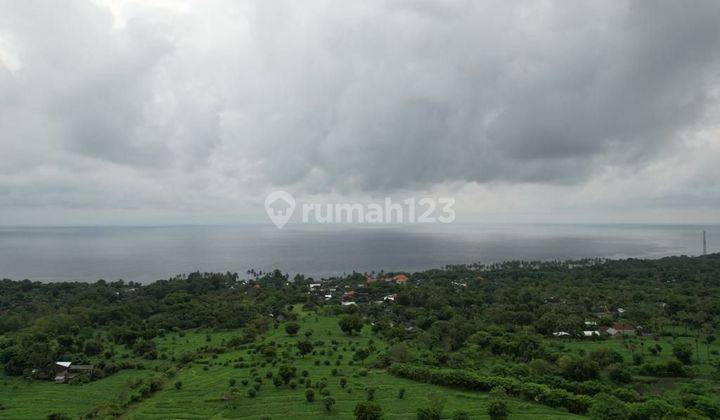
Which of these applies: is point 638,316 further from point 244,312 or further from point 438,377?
point 244,312

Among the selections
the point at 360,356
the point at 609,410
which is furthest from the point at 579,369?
the point at 360,356

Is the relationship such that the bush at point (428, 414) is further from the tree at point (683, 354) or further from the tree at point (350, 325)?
the tree at point (683, 354)

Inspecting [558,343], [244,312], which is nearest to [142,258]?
[244,312]

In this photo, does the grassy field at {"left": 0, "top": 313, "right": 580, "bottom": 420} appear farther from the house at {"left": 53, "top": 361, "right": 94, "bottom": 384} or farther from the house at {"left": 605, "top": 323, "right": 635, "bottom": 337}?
the house at {"left": 605, "top": 323, "right": 635, "bottom": 337}

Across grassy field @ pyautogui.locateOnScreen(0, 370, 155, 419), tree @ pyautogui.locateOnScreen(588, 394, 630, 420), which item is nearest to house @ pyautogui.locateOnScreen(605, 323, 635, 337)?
tree @ pyautogui.locateOnScreen(588, 394, 630, 420)

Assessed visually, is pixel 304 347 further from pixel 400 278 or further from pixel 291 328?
pixel 400 278

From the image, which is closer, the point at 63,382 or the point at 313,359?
the point at 63,382
